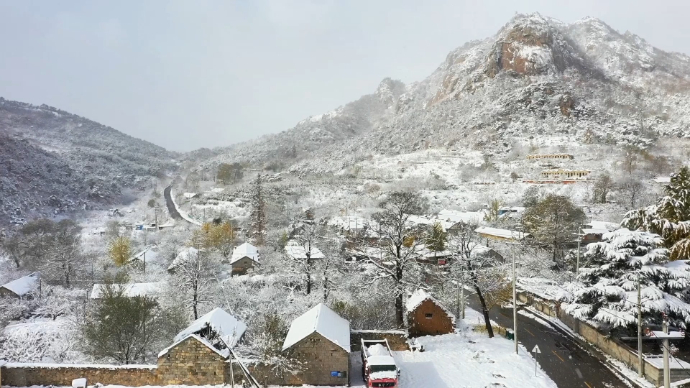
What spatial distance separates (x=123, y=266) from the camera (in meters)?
48.8

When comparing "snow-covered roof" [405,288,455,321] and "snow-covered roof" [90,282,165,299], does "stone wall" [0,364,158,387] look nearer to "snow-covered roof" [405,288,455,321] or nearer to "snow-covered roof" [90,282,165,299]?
"snow-covered roof" [405,288,455,321]

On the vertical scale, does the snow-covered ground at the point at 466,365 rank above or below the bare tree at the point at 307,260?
below

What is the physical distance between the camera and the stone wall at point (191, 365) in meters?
16.6

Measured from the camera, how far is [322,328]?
17.4 meters

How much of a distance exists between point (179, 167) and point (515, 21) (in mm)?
154151

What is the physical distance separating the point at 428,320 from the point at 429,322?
0.13m

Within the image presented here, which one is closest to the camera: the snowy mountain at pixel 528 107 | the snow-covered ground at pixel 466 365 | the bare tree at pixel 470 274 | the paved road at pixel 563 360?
the snow-covered ground at pixel 466 365

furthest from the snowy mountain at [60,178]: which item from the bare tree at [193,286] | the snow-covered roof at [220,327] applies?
the snow-covered roof at [220,327]

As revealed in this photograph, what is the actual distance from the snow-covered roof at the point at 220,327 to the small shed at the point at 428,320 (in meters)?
9.57

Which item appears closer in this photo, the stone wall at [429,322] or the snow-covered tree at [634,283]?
the snow-covered tree at [634,283]

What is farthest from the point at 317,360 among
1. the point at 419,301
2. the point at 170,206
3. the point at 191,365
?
the point at 170,206

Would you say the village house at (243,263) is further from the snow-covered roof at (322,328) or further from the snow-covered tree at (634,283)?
the snow-covered tree at (634,283)

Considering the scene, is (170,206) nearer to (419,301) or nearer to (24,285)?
(24,285)

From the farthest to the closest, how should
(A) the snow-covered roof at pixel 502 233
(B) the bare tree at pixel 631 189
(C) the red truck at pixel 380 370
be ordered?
(B) the bare tree at pixel 631 189 → (A) the snow-covered roof at pixel 502 233 → (C) the red truck at pixel 380 370
